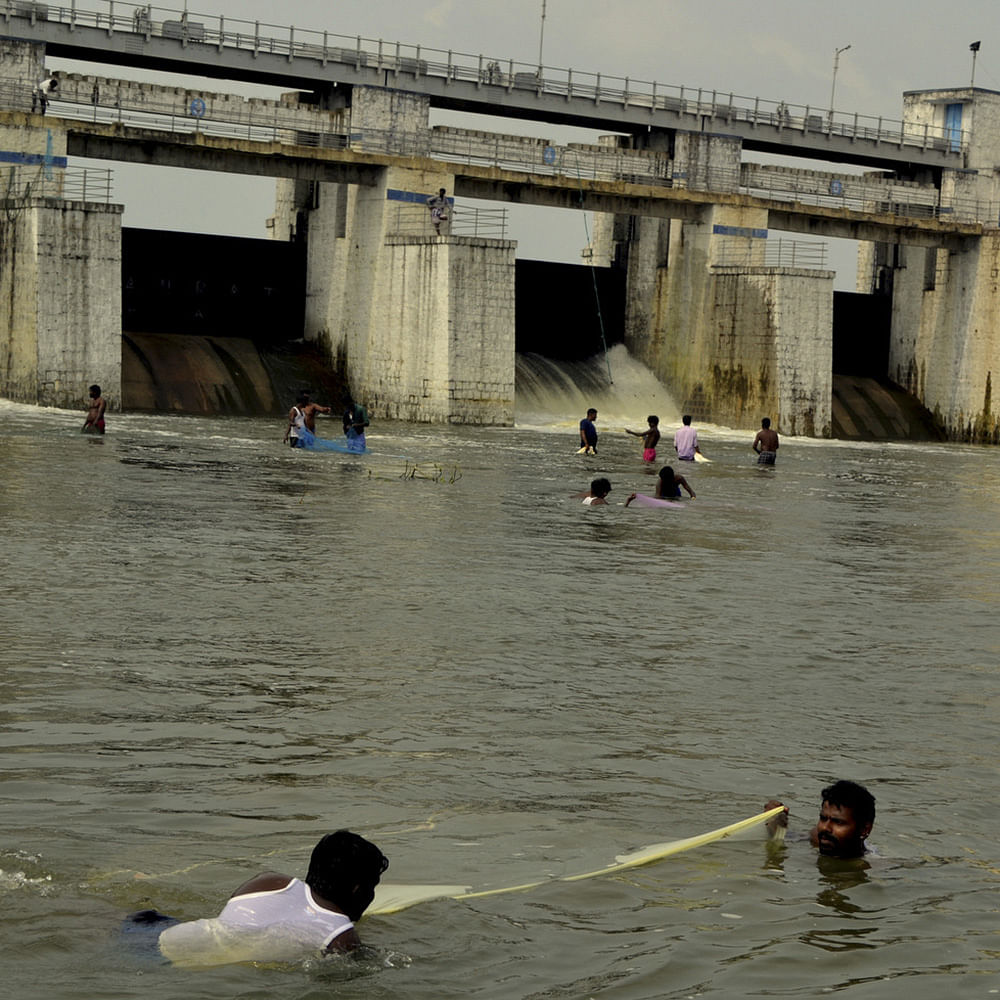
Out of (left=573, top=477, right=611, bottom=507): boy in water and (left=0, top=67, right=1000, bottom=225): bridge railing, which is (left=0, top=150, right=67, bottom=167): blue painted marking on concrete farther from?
(left=573, top=477, right=611, bottom=507): boy in water

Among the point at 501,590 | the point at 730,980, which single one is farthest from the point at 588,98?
the point at 730,980

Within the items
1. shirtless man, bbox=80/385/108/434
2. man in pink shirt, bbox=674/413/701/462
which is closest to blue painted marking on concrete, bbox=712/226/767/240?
man in pink shirt, bbox=674/413/701/462

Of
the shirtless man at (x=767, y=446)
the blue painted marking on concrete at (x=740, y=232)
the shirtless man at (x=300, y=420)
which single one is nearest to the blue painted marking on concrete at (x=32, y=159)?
the shirtless man at (x=300, y=420)

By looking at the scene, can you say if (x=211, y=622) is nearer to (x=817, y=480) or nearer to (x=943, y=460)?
(x=817, y=480)

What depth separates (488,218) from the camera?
47.2 metres

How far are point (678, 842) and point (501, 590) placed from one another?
7883 millimetres

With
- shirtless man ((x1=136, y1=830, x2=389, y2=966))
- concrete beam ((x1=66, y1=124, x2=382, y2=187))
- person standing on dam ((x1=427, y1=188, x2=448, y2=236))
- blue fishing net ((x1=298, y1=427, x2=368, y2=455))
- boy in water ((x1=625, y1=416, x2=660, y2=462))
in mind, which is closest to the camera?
shirtless man ((x1=136, y1=830, x2=389, y2=966))

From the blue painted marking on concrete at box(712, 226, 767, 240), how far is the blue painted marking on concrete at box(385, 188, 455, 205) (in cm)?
A: 930

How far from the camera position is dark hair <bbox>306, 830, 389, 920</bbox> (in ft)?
20.9

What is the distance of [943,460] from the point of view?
43562 millimetres

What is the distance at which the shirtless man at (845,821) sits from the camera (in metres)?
7.77

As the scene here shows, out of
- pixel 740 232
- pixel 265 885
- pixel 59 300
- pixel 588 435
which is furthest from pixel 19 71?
pixel 265 885

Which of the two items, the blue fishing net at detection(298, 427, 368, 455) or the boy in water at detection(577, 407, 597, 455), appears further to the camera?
the boy in water at detection(577, 407, 597, 455)

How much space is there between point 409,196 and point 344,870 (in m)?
40.9
